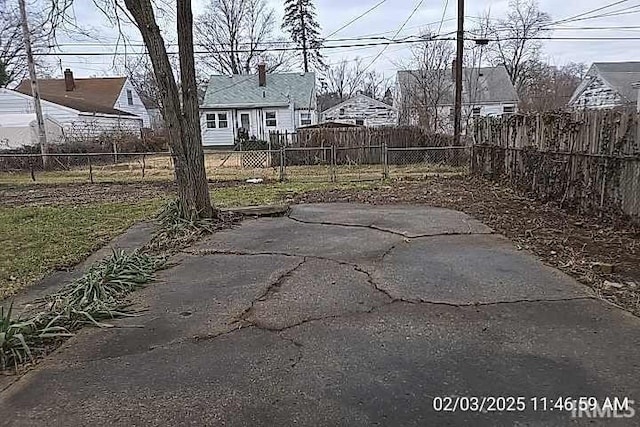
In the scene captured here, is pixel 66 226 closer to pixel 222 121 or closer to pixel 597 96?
pixel 222 121

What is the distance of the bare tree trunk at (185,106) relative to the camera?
267 inches

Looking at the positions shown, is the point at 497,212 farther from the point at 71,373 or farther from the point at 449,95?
the point at 449,95

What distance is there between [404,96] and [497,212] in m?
24.4

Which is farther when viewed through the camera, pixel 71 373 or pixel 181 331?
pixel 181 331

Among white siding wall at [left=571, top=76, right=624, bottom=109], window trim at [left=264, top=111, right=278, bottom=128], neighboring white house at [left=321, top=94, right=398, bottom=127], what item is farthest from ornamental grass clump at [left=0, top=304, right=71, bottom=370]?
neighboring white house at [left=321, top=94, right=398, bottom=127]

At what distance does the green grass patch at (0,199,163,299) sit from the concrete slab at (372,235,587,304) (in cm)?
379

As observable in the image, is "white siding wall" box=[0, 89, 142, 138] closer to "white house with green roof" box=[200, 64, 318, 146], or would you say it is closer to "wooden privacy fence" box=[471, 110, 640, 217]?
"white house with green roof" box=[200, 64, 318, 146]

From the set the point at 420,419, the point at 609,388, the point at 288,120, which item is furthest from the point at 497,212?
the point at 288,120

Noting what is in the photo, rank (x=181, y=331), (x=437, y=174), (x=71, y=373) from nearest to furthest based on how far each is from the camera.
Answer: (x=71, y=373) < (x=181, y=331) < (x=437, y=174)

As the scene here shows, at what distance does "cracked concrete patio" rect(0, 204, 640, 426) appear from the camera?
7.91 feet

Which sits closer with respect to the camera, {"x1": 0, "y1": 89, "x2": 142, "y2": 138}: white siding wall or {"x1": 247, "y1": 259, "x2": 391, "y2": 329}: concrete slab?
{"x1": 247, "y1": 259, "x2": 391, "y2": 329}: concrete slab

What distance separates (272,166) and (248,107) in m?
12.7

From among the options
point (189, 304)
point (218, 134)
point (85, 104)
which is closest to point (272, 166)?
point (218, 134)

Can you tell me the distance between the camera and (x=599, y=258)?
4953mm
